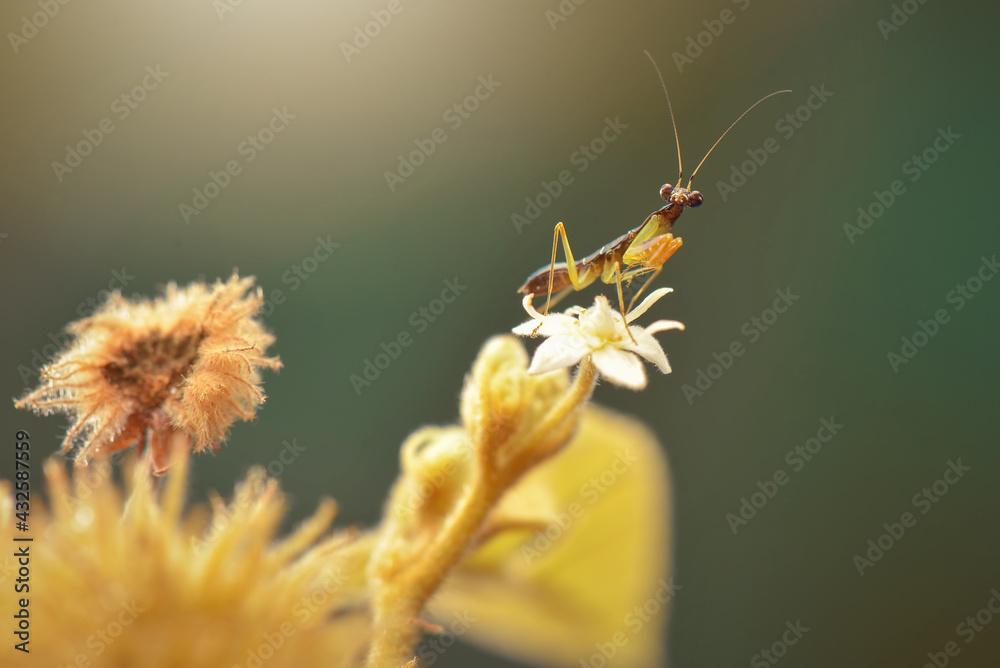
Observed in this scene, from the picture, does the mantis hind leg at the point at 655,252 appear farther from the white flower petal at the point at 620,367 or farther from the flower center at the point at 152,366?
the flower center at the point at 152,366

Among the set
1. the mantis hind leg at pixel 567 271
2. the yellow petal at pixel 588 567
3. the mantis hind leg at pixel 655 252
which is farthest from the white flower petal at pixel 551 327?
the yellow petal at pixel 588 567

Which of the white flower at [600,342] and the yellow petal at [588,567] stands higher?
the white flower at [600,342]

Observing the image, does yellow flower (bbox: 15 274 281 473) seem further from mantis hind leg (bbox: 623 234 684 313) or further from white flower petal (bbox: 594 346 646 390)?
mantis hind leg (bbox: 623 234 684 313)

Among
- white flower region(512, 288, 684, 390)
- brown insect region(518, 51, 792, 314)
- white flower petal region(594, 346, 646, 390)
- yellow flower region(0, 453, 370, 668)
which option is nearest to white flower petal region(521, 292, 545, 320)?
white flower region(512, 288, 684, 390)

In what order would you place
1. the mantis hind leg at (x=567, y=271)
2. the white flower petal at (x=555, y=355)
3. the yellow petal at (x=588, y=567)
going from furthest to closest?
1. the yellow petal at (x=588, y=567)
2. the mantis hind leg at (x=567, y=271)
3. the white flower petal at (x=555, y=355)

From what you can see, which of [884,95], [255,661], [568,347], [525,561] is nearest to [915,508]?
[884,95]
